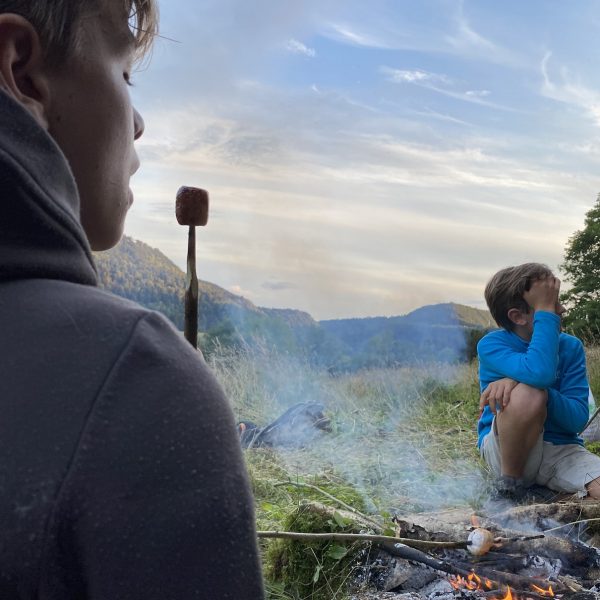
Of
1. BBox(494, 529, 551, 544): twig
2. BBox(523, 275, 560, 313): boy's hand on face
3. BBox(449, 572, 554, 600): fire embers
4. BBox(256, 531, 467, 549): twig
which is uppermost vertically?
BBox(523, 275, 560, 313): boy's hand on face

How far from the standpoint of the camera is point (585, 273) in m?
12.6

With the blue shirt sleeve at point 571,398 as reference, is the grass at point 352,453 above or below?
below

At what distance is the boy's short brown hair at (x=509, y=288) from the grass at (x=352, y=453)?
1.02m

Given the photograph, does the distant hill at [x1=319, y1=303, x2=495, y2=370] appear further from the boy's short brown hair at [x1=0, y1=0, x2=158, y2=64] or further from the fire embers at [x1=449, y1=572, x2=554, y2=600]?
the boy's short brown hair at [x1=0, y1=0, x2=158, y2=64]

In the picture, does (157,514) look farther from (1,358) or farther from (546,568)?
(546,568)

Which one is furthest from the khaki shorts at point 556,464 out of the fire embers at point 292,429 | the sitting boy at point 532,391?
the fire embers at point 292,429

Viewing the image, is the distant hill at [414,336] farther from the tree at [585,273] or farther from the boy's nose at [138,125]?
the boy's nose at [138,125]

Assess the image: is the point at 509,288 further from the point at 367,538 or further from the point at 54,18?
the point at 54,18

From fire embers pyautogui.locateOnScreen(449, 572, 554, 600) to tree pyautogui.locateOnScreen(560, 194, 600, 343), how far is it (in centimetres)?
839

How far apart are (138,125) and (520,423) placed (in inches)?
131

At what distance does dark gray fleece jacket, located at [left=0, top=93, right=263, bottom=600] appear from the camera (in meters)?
0.46

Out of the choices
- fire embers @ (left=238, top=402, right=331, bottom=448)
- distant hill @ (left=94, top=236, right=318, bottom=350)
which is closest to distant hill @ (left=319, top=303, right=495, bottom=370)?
distant hill @ (left=94, top=236, right=318, bottom=350)

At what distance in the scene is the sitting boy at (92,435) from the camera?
18.2 inches

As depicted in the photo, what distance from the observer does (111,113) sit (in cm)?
71
